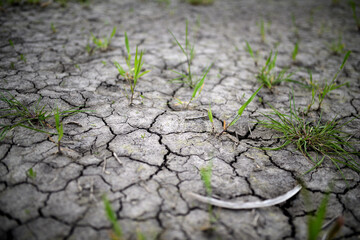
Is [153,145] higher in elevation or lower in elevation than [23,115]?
lower

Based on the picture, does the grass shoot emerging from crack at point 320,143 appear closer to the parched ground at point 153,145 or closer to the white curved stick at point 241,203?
the parched ground at point 153,145

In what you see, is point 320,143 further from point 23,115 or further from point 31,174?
point 23,115

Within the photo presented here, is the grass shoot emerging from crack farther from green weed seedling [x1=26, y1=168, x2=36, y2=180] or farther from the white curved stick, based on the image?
green weed seedling [x1=26, y1=168, x2=36, y2=180]

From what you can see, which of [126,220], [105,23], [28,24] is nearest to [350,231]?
[126,220]

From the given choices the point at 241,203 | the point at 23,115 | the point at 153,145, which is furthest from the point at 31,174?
the point at 241,203

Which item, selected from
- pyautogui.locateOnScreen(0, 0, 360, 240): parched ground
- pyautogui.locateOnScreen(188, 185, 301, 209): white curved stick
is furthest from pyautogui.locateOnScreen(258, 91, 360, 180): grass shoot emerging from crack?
pyautogui.locateOnScreen(188, 185, 301, 209): white curved stick

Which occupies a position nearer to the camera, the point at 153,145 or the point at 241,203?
the point at 241,203

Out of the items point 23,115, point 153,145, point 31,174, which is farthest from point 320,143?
point 23,115

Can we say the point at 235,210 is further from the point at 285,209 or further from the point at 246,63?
the point at 246,63
